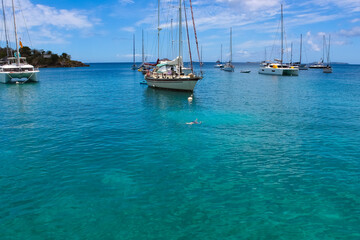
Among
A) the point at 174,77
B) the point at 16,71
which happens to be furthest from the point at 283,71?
the point at 16,71

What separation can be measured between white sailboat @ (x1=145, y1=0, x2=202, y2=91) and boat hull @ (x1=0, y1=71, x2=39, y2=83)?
3149 centimetres

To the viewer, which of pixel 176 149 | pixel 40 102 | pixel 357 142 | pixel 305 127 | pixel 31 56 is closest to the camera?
pixel 176 149

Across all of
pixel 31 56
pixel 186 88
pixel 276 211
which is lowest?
pixel 276 211

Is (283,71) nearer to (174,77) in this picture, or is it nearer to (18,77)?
(174,77)

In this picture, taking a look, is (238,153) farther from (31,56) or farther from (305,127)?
(31,56)

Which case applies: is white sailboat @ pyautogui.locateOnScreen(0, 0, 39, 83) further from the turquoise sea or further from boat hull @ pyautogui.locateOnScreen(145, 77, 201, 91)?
the turquoise sea

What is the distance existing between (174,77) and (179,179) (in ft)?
111

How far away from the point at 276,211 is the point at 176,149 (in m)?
8.36

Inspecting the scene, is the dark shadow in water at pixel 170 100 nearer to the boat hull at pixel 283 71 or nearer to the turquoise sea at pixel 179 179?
the turquoise sea at pixel 179 179

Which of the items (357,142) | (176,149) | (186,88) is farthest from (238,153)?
(186,88)

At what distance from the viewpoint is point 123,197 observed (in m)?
11.3

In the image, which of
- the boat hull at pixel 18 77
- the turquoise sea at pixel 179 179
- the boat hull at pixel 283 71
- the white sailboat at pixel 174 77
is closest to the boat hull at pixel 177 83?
the white sailboat at pixel 174 77

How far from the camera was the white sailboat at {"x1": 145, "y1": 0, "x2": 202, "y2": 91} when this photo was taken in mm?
42972

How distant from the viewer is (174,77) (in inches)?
1784
